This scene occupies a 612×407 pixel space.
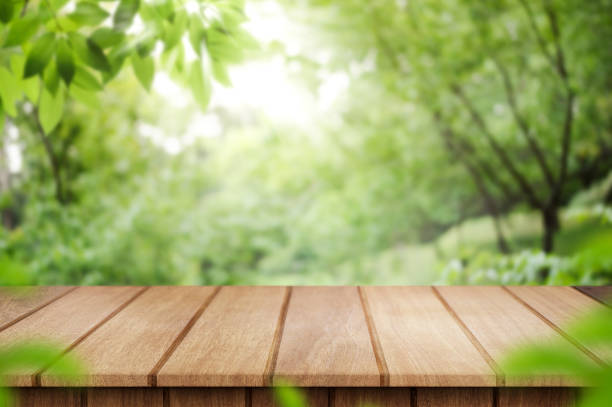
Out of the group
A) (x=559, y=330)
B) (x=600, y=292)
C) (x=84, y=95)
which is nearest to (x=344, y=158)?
(x=600, y=292)

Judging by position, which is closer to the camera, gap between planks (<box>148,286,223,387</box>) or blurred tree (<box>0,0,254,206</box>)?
gap between planks (<box>148,286,223,387</box>)

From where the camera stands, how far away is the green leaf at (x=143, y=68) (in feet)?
3.25

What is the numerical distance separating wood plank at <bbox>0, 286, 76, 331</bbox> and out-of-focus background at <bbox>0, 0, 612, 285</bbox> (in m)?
2.54

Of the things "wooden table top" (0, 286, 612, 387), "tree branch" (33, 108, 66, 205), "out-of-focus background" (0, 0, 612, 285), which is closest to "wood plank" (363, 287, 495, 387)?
"wooden table top" (0, 286, 612, 387)

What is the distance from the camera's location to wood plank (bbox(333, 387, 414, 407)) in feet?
2.37

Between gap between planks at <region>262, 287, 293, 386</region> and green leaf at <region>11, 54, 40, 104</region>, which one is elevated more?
green leaf at <region>11, 54, 40, 104</region>

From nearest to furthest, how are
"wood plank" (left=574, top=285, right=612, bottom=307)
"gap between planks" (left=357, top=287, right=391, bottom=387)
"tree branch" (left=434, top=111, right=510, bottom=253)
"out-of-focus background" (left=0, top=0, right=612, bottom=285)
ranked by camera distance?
"gap between planks" (left=357, top=287, right=391, bottom=387) < "wood plank" (left=574, top=285, right=612, bottom=307) < "out-of-focus background" (left=0, top=0, right=612, bottom=285) < "tree branch" (left=434, top=111, right=510, bottom=253)

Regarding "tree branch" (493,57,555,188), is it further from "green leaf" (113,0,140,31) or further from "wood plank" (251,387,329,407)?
"wood plank" (251,387,329,407)

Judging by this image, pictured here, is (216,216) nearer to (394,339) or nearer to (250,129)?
(250,129)

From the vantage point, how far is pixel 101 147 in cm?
454

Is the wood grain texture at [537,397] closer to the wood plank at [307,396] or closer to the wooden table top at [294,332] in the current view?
the wooden table top at [294,332]

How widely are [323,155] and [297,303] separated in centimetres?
376

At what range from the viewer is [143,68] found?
3.30ft

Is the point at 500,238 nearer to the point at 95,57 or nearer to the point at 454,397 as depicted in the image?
the point at 454,397
